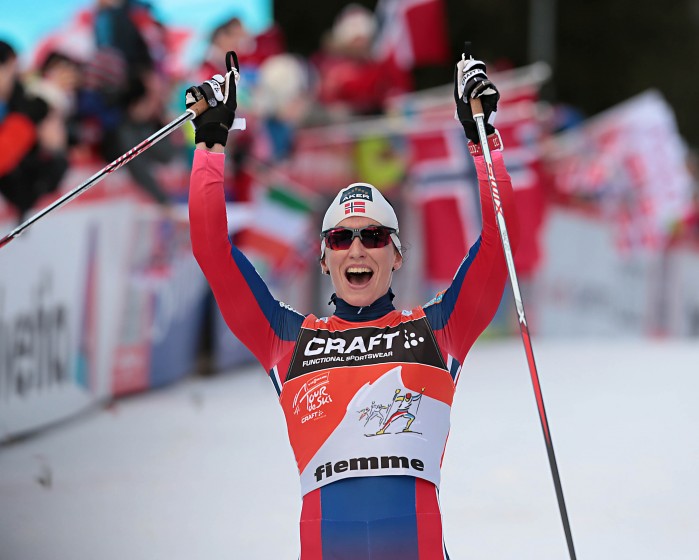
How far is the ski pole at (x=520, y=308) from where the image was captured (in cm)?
312

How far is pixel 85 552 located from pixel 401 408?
1.85 metres

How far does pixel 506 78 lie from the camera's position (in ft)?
43.9

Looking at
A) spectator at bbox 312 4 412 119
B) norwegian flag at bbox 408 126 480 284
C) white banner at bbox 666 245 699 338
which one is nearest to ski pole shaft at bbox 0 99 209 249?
spectator at bbox 312 4 412 119

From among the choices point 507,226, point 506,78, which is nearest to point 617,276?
point 506,78

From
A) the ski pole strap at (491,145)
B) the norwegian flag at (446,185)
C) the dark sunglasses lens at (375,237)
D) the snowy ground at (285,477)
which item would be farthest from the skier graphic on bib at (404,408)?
the norwegian flag at (446,185)

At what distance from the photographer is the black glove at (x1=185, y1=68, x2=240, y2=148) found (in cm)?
337

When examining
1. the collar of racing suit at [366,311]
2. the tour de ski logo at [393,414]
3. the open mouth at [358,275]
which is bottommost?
the tour de ski logo at [393,414]

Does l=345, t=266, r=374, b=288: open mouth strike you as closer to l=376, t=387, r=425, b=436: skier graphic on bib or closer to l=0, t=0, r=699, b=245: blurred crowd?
l=376, t=387, r=425, b=436: skier graphic on bib

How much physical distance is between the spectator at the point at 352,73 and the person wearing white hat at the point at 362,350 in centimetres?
809

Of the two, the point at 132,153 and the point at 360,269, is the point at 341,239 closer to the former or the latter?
the point at 360,269

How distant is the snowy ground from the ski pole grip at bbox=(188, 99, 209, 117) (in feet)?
5.82

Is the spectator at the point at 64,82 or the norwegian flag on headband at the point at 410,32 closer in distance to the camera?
the spectator at the point at 64,82

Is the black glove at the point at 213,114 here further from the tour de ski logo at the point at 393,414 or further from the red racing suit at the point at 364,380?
the tour de ski logo at the point at 393,414

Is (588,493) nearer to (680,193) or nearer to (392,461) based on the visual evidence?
(392,461)
